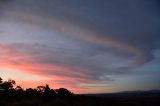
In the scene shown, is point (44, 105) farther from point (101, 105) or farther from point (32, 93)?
point (32, 93)

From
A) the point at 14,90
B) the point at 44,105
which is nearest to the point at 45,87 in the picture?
the point at 14,90

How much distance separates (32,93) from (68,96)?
5.40 m

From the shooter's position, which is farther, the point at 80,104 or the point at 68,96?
the point at 68,96

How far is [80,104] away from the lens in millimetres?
27625

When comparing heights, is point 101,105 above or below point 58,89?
below

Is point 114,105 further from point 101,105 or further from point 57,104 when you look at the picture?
point 57,104

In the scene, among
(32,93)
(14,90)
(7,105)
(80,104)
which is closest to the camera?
(7,105)

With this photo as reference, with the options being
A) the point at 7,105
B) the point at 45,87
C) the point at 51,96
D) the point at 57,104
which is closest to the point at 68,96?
the point at 51,96

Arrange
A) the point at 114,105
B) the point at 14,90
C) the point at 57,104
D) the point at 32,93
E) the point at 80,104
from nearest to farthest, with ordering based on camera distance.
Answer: the point at 57,104 < the point at 80,104 < the point at 114,105 < the point at 32,93 < the point at 14,90

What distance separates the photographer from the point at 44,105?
79.9 ft

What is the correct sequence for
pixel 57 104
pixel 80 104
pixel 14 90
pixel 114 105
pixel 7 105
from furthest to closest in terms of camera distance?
1. pixel 14 90
2. pixel 114 105
3. pixel 80 104
4. pixel 57 104
5. pixel 7 105

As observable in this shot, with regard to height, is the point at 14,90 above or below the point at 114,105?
above

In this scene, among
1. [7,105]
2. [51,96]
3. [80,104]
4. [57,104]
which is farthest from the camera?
[51,96]

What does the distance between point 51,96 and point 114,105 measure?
7.50m
